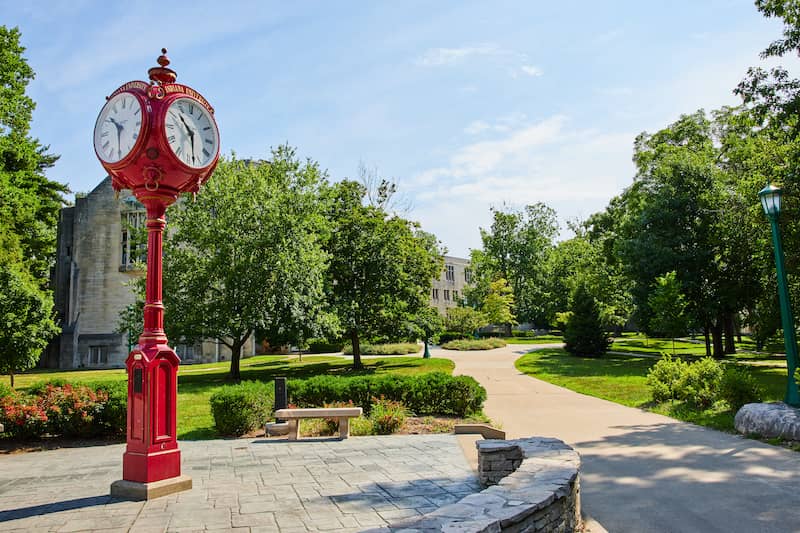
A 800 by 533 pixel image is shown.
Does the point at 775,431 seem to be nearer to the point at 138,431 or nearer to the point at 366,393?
the point at 366,393

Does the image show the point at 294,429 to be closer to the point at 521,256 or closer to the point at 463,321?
the point at 463,321

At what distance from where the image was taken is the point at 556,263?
6606 cm

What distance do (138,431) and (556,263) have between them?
6329 cm

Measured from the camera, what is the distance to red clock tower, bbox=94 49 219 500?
656 centimetres

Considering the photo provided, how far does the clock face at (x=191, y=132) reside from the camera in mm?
6840

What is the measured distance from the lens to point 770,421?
1006 centimetres

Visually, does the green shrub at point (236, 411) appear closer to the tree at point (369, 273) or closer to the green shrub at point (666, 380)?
the green shrub at point (666, 380)

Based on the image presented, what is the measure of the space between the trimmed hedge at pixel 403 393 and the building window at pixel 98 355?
31.4 meters

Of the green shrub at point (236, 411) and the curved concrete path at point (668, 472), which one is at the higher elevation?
the green shrub at point (236, 411)

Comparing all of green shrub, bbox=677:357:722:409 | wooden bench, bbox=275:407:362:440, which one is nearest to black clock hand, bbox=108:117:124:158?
wooden bench, bbox=275:407:362:440

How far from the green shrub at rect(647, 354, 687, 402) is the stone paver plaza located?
7.95 meters

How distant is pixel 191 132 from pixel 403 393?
782 cm

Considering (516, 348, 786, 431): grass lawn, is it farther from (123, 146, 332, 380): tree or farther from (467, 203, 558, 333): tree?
(467, 203, 558, 333): tree

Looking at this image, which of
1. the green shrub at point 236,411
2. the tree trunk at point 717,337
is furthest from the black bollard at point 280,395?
the tree trunk at point 717,337
